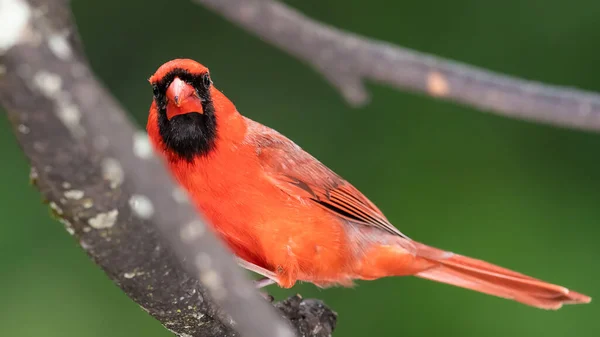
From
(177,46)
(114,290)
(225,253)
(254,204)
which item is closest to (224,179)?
(254,204)

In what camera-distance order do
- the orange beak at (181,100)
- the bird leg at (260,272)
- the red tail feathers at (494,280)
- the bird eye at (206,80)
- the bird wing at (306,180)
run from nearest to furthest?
the orange beak at (181,100) < the bird eye at (206,80) < the bird leg at (260,272) < the bird wing at (306,180) < the red tail feathers at (494,280)

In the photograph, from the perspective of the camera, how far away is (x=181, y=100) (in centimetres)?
248

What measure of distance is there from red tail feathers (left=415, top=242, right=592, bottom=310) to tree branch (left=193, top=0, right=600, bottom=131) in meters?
0.63

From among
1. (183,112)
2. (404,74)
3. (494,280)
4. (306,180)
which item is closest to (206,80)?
(183,112)

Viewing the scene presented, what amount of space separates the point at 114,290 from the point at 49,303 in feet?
1.09

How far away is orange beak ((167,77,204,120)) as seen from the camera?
8.08 feet

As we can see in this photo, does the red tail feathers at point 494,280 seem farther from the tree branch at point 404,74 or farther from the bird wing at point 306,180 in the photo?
the tree branch at point 404,74

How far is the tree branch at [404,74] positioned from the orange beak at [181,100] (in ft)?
3.10

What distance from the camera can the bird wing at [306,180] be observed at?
2.88 m

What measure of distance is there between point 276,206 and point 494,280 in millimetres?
1120

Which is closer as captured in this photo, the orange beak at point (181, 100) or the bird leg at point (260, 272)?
the orange beak at point (181, 100)

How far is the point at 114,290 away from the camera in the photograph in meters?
4.25

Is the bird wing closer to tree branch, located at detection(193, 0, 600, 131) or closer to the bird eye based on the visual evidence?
the bird eye

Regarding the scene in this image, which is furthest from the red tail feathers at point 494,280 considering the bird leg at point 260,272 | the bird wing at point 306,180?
the bird leg at point 260,272
